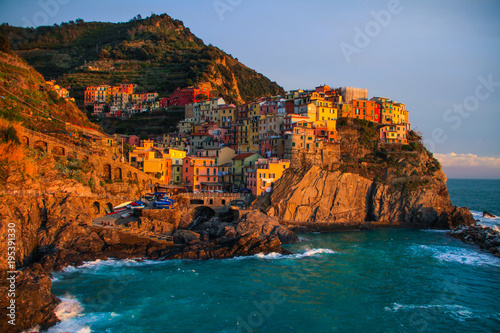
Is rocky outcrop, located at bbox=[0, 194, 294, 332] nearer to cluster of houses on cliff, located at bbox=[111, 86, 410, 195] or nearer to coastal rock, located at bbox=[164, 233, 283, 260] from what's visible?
coastal rock, located at bbox=[164, 233, 283, 260]

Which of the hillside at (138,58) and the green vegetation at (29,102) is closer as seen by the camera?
the green vegetation at (29,102)

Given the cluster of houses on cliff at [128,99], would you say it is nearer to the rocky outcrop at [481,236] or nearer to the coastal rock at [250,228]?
the coastal rock at [250,228]

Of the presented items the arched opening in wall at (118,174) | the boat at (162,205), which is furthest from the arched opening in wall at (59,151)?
the boat at (162,205)

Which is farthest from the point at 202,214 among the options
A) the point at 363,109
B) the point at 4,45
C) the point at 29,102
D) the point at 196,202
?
the point at 4,45

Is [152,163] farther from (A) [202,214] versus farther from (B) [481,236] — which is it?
(B) [481,236]

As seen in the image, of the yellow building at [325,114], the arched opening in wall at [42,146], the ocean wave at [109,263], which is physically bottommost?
the ocean wave at [109,263]

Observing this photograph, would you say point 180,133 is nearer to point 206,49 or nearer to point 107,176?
point 107,176

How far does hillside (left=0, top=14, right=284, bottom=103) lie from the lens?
99.9 meters

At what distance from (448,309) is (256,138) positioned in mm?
41122

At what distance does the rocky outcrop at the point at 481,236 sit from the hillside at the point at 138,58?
6063 centimetres

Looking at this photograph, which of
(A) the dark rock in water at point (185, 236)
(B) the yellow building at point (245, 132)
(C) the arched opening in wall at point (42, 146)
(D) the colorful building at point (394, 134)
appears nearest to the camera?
(A) the dark rock in water at point (185, 236)

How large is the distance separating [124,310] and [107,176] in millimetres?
24203

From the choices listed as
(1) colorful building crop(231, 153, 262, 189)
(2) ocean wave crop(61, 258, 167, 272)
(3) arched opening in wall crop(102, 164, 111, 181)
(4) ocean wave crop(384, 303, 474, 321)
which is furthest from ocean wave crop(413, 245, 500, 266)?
(3) arched opening in wall crop(102, 164, 111, 181)

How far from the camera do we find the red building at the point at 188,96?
269ft
